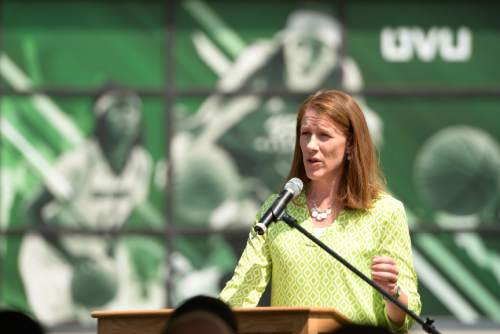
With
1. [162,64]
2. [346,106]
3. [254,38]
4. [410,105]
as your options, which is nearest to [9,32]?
[162,64]

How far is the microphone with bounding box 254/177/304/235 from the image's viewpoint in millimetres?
4328

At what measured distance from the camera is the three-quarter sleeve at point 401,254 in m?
4.77

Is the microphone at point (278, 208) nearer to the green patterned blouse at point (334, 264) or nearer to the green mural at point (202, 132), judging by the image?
the green patterned blouse at point (334, 264)

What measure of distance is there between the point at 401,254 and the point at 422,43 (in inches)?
326

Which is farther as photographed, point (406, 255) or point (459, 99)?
point (459, 99)

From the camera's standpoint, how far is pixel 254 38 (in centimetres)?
1290

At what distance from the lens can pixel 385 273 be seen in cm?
451

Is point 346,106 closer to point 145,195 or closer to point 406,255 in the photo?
point 406,255

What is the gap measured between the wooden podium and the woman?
0.72 m

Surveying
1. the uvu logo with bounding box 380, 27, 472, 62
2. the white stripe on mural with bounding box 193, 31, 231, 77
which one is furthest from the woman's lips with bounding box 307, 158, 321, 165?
the uvu logo with bounding box 380, 27, 472, 62

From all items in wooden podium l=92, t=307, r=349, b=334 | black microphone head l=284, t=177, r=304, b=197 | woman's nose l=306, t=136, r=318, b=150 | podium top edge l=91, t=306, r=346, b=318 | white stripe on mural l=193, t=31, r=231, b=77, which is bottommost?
wooden podium l=92, t=307, r=349, b=334

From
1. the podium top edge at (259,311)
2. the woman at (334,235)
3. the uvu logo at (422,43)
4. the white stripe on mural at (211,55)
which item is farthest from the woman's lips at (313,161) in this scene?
the uvu logo at (422,43)

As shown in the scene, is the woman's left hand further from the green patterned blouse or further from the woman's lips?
the woman's lips

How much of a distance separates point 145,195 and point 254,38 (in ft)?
6.35
